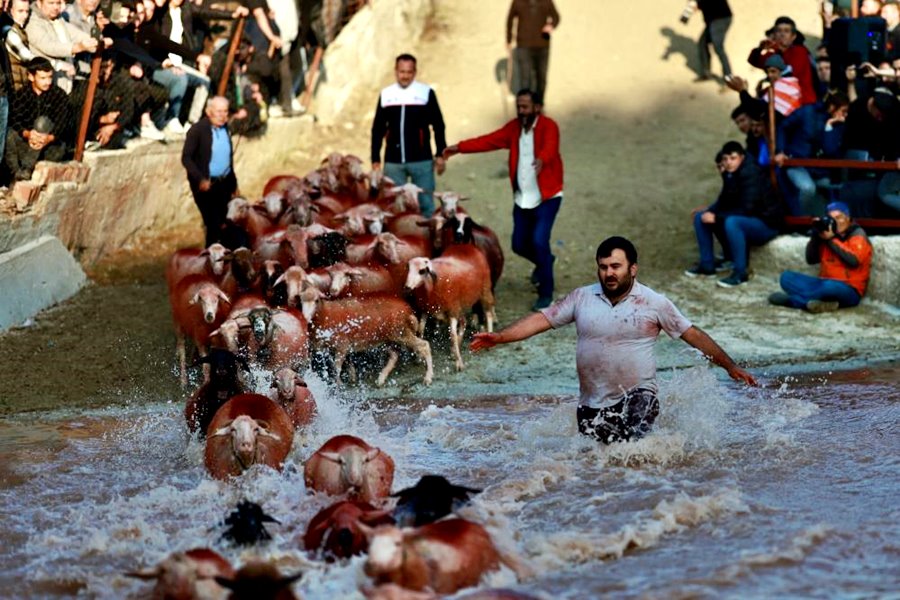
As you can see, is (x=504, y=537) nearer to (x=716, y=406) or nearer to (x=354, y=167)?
(x=716, y=406)

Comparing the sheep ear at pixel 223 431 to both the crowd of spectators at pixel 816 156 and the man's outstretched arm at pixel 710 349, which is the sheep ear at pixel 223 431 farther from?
the crowd of spectators at pixel 816 156

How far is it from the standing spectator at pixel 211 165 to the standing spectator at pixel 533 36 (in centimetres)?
723

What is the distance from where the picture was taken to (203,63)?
53.8ft

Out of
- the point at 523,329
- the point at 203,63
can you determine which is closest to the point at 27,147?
the point at 203,63

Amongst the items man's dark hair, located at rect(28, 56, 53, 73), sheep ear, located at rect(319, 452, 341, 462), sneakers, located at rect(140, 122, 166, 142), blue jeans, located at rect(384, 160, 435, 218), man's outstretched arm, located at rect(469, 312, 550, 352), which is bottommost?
sheep ear, located at rect(319, 452, 341, 462)

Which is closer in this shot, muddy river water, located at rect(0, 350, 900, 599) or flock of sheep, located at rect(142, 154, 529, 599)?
flock of sheep, located at rect(142, 154, 529, 599)

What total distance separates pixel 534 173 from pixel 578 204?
3.97m

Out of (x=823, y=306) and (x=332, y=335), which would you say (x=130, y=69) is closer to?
(x=332, y=335)

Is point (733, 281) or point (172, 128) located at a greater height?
point (172, 128)

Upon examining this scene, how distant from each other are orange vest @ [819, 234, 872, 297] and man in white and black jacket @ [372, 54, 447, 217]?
4019 millimetres

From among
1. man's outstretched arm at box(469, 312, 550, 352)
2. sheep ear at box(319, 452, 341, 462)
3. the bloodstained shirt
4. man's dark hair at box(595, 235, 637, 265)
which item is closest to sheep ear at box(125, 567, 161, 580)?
sheep ear at box(319, 452, 341, 462)

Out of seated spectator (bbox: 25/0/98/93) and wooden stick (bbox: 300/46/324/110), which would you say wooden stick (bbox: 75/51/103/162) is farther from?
wooden stick (bbox: 300/46/324/110)

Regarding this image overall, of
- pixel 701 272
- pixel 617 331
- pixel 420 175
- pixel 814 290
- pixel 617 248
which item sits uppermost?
pixel 617 248

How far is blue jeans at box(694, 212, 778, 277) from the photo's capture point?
1453cm
